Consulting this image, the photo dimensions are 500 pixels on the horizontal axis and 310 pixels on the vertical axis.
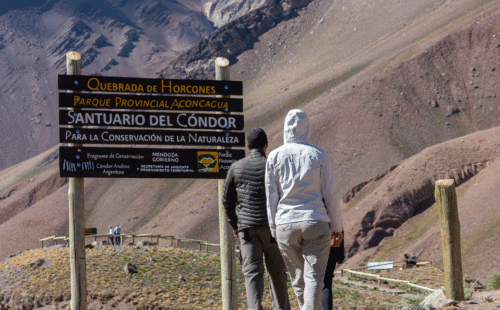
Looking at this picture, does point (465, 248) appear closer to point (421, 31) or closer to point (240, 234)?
point (240, 234)

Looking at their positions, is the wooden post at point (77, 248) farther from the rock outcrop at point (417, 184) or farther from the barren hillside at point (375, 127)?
the rock outcrop at point (417, 184)

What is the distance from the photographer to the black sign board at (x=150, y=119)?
8.12 metres

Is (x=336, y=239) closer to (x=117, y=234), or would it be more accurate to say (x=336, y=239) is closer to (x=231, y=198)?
(x=231, y=198)

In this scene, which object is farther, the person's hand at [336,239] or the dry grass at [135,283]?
the dry grass at [135,283]

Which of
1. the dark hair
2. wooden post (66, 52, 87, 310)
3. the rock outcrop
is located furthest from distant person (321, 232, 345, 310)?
the rock outcrop

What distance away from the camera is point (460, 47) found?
60125mm

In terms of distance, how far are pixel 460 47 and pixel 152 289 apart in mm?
51625

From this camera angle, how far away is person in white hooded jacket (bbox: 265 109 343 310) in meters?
4.93

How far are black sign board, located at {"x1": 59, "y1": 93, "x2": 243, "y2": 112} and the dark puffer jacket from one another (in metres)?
2.65

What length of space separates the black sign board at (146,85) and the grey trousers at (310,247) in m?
3.76

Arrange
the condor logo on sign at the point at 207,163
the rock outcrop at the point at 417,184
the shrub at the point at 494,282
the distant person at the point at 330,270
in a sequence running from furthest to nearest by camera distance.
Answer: the rock outcrop at the point at 417,184 → the shrub at the point at 494,282 → the condor logo on sign at the point at 207,163 → the distant person at the point at 330,270

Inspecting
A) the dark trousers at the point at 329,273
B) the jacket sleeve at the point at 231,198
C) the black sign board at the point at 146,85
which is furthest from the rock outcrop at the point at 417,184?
the dark trousers at the point at 329,273

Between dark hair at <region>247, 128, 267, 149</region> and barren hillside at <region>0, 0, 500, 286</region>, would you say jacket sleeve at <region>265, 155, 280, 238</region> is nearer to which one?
dark hair at <region>247, 128, 267, 149</region>

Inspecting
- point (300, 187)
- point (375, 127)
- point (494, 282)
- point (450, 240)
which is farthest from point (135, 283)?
point (375, 127)
